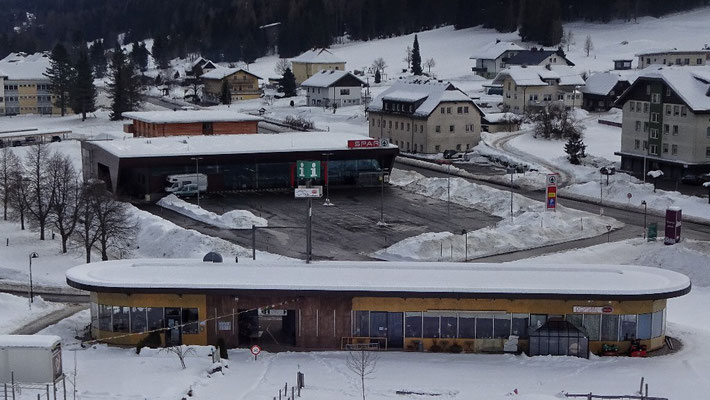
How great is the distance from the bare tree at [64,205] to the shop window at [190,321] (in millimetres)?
15961

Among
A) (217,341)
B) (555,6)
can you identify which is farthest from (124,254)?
(555,6)

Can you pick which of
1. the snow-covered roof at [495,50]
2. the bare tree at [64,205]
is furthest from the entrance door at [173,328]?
the snow-covered roof at [495,50]

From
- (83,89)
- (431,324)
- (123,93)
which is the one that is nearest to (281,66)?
(83,89)

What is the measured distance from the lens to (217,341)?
29812 mm

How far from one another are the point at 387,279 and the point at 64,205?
803 inches

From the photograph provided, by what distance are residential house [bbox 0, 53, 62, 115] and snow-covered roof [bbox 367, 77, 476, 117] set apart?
45.8 metres

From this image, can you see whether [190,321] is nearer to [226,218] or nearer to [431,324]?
[431,324]

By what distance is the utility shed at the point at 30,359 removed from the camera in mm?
26266

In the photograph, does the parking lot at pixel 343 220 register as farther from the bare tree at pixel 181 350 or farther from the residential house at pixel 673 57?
the residential house at pixel 673 57

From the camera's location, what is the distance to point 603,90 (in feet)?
332

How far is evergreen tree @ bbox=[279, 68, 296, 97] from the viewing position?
123281mm

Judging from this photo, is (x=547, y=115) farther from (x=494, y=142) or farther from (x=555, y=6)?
(x=555, y=6)

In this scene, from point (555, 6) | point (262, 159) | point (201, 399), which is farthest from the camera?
point (555, 6)

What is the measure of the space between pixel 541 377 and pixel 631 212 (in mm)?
28515
